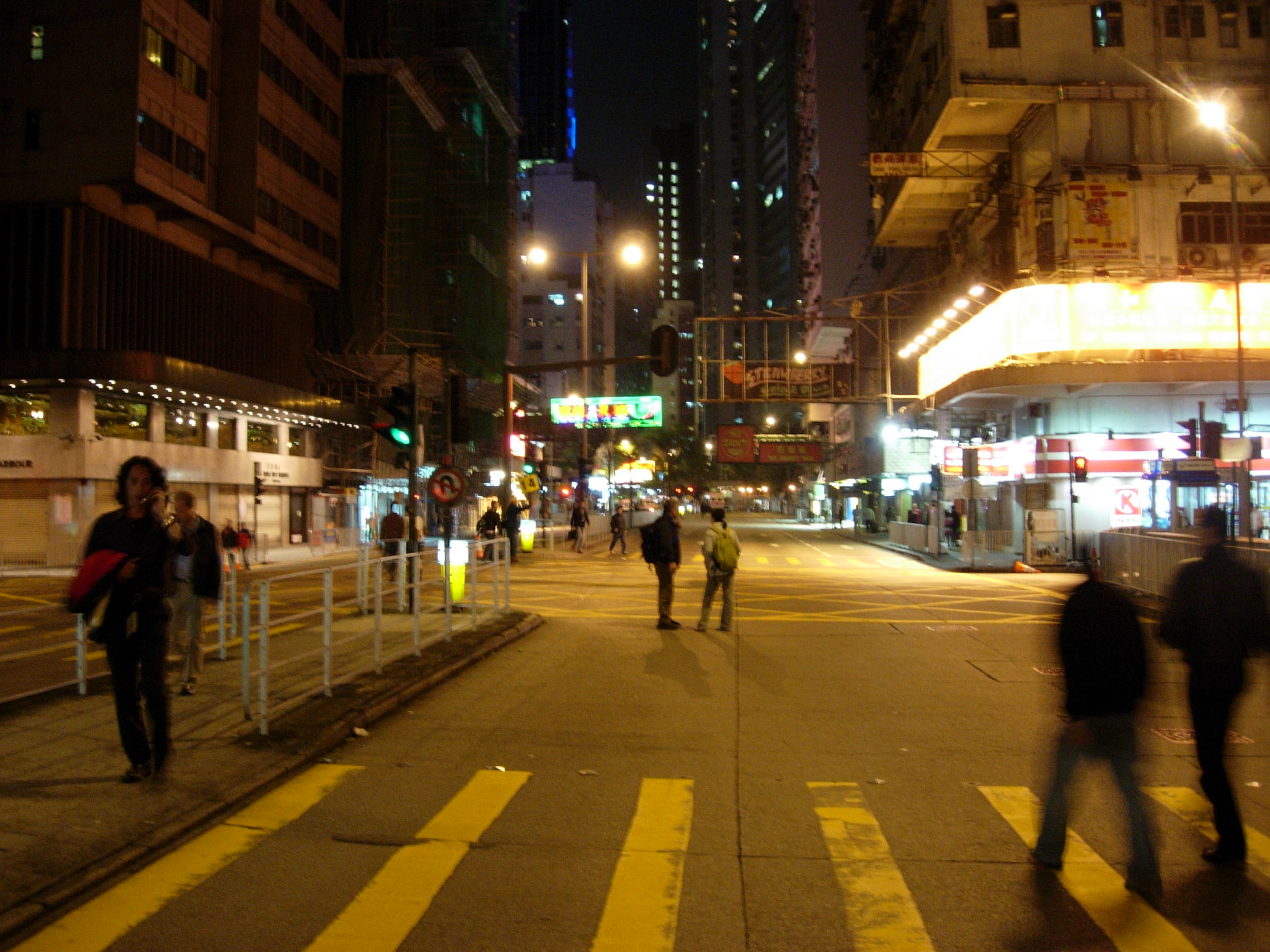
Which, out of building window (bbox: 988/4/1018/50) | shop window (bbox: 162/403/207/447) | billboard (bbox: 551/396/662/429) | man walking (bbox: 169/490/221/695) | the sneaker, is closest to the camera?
the sneaker

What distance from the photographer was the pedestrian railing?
805cm

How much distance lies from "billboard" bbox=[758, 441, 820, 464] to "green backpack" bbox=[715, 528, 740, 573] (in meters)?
44.7

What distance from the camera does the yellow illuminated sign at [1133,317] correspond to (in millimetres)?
28328

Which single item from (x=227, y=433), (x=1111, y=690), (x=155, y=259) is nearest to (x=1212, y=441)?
(x=1111, y=690)

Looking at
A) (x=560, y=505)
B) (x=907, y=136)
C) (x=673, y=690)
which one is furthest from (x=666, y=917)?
(x=560, y=505)

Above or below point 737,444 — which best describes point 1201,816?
below

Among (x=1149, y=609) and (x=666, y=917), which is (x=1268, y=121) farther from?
(x=666, y=917)

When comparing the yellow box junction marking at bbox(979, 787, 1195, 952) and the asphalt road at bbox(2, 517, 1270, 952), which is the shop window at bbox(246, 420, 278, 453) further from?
the yellow box junction marking at bbox(979, 787, 1195, 952)

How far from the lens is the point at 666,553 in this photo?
576 inches

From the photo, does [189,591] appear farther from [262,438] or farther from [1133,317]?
[262,438]

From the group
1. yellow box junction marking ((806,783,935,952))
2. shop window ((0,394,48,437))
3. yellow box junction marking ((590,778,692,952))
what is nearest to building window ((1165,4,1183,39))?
yellow box junction marking ((806,783,935,952))

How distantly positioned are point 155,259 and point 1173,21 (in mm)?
35945

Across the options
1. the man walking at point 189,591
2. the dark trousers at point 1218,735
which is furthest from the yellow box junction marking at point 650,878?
the man walking at point 189,591

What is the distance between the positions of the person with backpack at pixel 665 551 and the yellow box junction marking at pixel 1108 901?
8.64 metres
